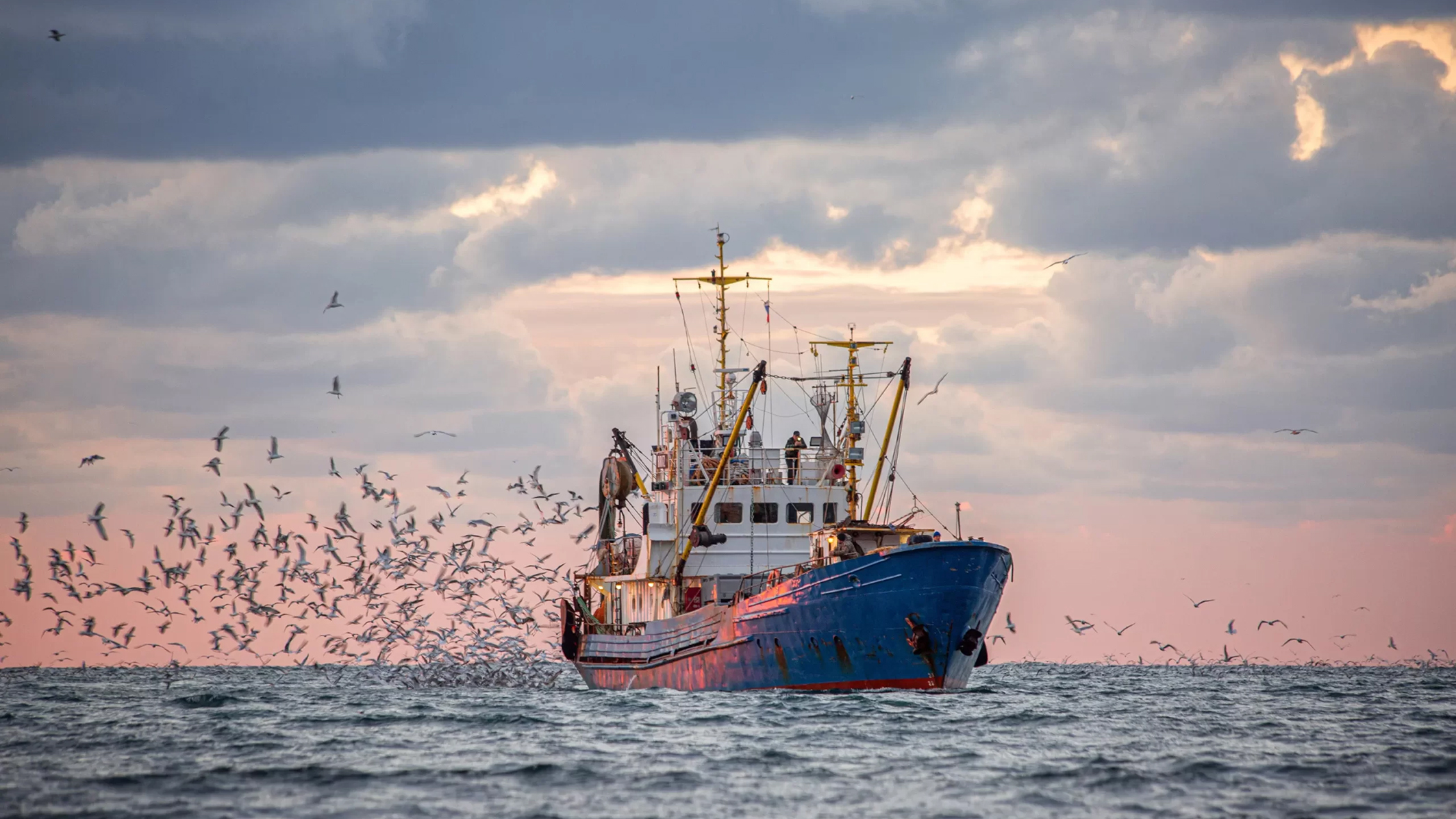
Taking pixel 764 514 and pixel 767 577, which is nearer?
pixel 767 577

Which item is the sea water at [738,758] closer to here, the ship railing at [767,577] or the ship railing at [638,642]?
the ship railing at [638,642]

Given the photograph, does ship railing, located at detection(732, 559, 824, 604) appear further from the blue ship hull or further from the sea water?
the sea water

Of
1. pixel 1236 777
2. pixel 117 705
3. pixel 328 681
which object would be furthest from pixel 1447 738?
pixel 328 681

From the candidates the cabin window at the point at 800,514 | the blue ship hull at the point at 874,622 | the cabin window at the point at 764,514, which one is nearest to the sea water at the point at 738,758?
the blue ship hull at the point at 874,622

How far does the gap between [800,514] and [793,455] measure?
240 centimetres

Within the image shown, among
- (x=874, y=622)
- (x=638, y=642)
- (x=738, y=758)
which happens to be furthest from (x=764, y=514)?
(x=738, y=758)

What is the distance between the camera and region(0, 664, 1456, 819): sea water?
2770 cm

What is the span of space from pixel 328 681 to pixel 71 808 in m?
63.7

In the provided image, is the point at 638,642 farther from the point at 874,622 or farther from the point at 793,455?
the point at 874,622

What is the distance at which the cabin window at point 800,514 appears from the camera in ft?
185

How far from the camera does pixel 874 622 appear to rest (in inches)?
1750

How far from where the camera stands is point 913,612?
4403 cm

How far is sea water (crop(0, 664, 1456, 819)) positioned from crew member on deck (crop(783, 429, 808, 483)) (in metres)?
9.50

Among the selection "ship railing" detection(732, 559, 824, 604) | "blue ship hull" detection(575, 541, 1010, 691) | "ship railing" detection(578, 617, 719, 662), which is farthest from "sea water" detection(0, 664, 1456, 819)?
"ship railing" detection(732, 559, 824, 604)
